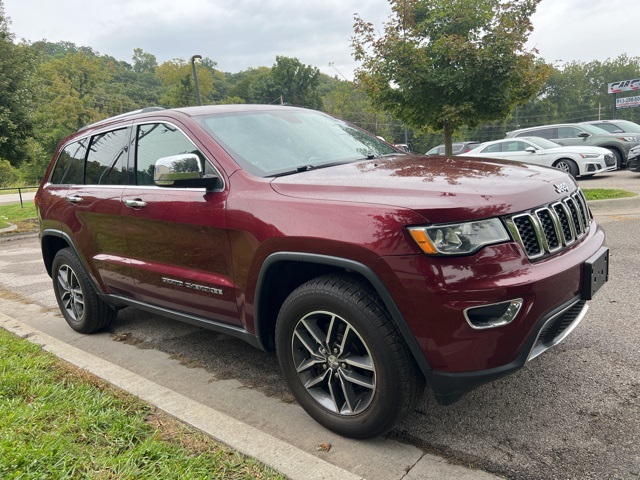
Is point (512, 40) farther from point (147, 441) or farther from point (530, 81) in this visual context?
point (147, 441)

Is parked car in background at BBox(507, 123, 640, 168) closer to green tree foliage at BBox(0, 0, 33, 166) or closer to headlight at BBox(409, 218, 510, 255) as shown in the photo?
green tree foliage at BBox(0, 0, 33, 166)

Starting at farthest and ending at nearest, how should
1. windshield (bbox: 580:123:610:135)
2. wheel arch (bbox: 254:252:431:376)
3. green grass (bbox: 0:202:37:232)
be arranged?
windshield (bbox: 580:123:610:135), green grass (bbox: 0:202:37:232), wheel arch (bbox: 254:252:431:376)

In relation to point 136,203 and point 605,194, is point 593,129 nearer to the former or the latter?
point 605,194

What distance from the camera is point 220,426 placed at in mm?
2670

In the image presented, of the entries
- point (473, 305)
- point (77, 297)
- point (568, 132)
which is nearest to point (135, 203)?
point (77, 297)

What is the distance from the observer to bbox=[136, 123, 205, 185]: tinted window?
3.35 metres

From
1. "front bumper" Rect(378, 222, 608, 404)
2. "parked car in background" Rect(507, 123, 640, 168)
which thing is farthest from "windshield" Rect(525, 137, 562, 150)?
"front bumper" Rect(378, 222, 608, 404)

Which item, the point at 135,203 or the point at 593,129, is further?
the point at 593,129

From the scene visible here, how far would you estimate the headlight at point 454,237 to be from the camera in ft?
6.98

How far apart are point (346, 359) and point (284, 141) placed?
154cm

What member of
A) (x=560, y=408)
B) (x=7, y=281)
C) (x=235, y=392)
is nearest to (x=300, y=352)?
(x=235, y=392)

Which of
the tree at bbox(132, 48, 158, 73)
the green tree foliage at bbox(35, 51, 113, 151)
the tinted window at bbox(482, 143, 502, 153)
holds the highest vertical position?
the tree at bbox(132, 48, 158, 73)

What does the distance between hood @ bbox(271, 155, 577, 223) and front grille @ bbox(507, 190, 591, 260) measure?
0.05m

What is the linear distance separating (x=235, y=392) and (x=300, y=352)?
79cm
